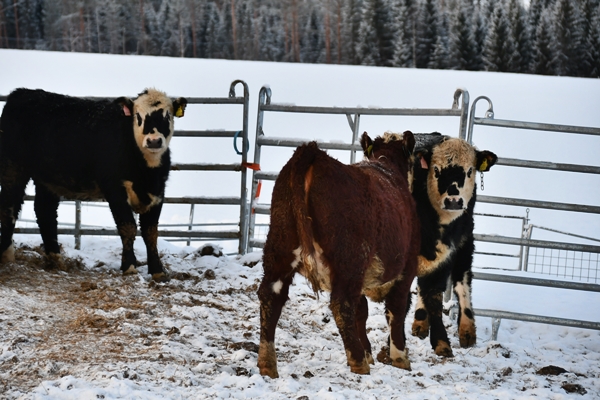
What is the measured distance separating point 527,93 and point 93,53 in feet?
103

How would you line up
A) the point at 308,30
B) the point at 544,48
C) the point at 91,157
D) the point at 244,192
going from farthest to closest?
1. the point at 308,30
2. the point at 544,48
3. the point at 244,192
4. the point at 91,157

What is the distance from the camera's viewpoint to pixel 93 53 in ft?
164

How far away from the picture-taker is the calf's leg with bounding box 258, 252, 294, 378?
4301mm

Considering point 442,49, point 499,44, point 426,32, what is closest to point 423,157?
point 499,44

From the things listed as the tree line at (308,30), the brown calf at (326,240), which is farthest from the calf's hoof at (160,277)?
the tree line at (308,30)

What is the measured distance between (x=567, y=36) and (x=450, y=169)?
27.6m

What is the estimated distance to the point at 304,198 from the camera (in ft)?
13.7

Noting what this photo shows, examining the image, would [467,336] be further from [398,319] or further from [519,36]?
[519,36]

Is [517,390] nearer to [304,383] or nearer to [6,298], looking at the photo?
[304,383]

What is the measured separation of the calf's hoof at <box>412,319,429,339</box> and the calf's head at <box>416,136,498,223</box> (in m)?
0.91

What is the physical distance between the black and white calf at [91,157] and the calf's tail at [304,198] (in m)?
3.05

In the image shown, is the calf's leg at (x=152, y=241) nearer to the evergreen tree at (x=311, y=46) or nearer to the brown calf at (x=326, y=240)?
the brown calf at (x=326, y=240)

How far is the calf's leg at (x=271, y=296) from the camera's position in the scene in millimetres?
4301

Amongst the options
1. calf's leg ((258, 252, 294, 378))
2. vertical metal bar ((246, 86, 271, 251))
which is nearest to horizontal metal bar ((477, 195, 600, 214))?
calf's leg ((258, 252, 294, 378))
